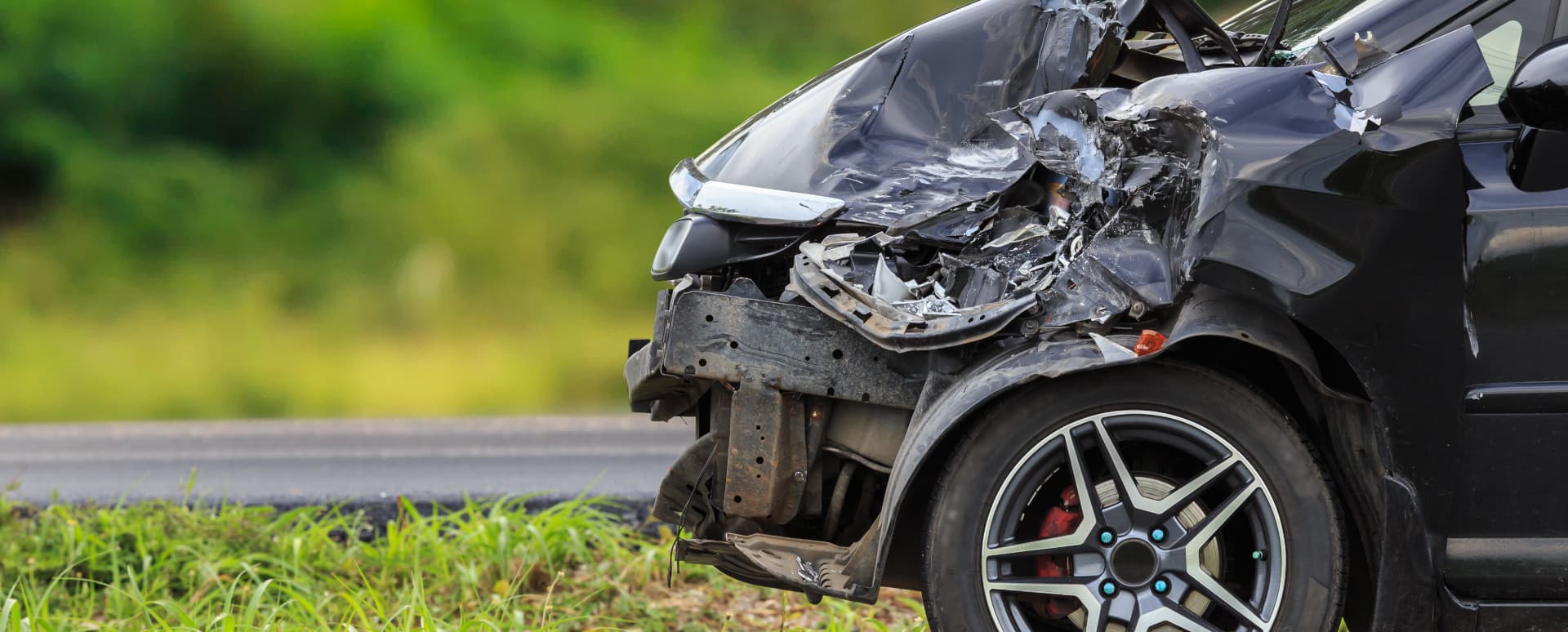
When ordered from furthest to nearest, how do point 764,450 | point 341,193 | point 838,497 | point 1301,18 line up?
point 341,193 → point 1301,18 → point 838,497 → point 764,450

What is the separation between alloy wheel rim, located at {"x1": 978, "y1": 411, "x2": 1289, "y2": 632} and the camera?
2787mm

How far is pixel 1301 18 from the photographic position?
11.6 feet

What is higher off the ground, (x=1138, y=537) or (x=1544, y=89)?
(x=1544, y=89)

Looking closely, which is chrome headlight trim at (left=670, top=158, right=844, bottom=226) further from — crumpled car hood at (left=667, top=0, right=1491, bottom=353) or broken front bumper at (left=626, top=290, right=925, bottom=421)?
broken front bumper at (left=626, top=290, right=925, bottom=421)

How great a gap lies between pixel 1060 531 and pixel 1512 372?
101 cm

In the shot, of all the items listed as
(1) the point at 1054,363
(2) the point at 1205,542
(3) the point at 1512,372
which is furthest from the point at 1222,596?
(3) the point at 1512,372

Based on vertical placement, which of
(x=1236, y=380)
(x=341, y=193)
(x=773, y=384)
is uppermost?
(x=341, y=193)

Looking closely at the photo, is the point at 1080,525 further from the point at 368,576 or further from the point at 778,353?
the point at 368,576

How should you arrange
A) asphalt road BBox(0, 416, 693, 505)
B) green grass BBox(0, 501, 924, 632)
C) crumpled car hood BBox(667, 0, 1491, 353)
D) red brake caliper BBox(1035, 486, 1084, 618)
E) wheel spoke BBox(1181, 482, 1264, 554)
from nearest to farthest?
crumpled car hood BBox(667, 0, 1491, 353)
wheel spoke BBox(1181, 482, 1264, 554)
red brake caliper BBox(1035, 486, 1084, 618)
green grass BBox(0, 501, 924, 632)
asphalt road BBox(0, 416, 693, 505)

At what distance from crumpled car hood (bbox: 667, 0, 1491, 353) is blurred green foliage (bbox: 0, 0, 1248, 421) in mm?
7773

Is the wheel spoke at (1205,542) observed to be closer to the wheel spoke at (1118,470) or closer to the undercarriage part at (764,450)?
the wheel spoke at (1118,470)

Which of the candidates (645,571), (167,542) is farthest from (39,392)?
(645,571)

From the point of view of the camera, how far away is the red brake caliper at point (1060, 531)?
2.90m

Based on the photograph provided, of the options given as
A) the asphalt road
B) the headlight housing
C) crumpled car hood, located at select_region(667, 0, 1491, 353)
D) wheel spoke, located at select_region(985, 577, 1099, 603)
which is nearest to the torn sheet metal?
crumpled car hood, located at select_region(667, 0, 1491, 353)
